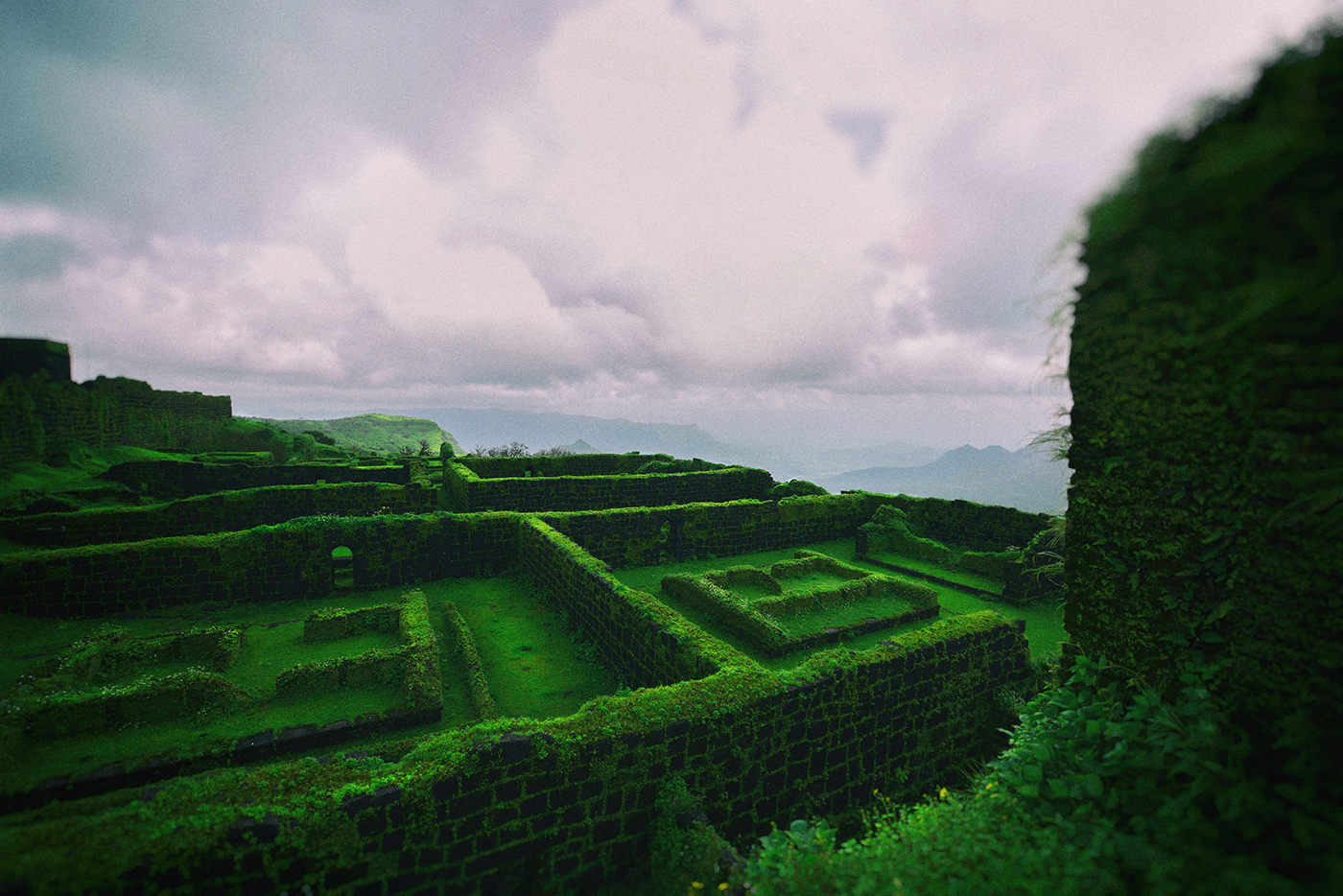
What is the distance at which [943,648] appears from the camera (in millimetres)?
6539

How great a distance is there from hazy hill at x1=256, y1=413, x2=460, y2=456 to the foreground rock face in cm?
6888

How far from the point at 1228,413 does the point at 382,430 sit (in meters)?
89.0

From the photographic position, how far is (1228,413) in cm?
279

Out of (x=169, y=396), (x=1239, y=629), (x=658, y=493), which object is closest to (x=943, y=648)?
(x=1239, y=629)

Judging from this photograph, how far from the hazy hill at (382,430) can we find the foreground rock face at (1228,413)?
6888 centimetres

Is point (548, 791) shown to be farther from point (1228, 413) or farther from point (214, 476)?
point (214, 476)

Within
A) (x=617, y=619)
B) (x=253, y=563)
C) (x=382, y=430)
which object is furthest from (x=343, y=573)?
(x=382, y=430)

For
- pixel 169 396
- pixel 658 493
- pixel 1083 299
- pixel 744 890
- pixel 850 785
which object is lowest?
pixel 850 785

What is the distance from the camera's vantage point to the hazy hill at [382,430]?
2657 inches

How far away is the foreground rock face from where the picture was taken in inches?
85.1

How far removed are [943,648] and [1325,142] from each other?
6.03m

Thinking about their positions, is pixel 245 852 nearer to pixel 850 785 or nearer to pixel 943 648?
pixel 850 785

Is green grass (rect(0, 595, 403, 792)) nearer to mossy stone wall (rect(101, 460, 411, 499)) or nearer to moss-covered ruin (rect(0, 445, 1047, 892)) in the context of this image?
moss-covered ruin (rect(0, 445, 1047, 892))

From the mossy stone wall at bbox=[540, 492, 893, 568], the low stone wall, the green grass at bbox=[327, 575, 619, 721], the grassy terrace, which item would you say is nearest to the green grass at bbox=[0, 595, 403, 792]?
the grassy terrace
